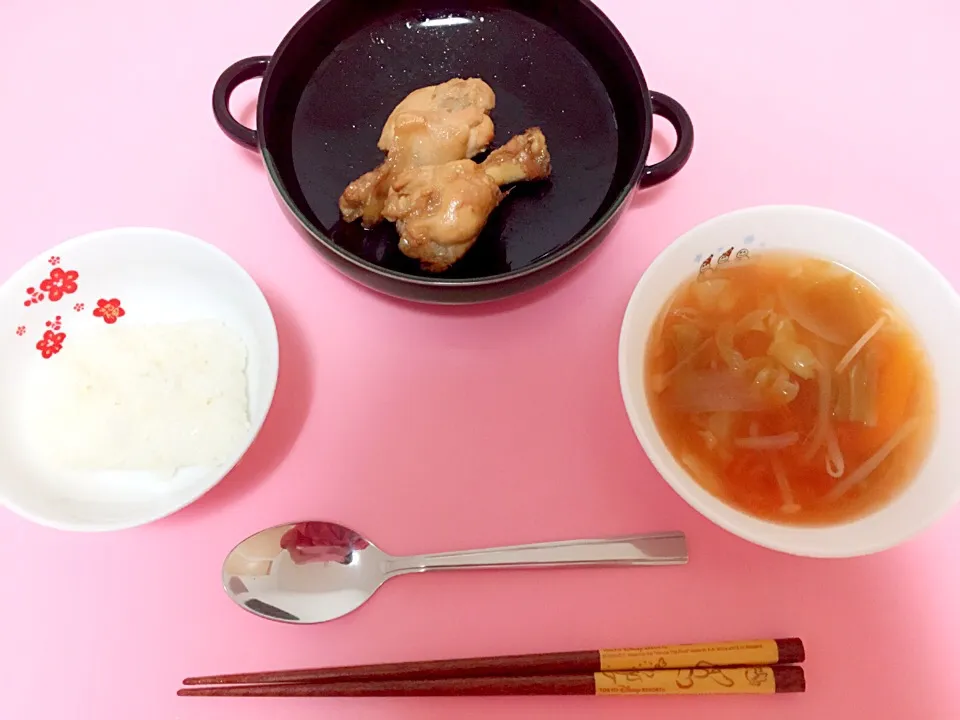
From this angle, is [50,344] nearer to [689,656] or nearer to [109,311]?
[109,311]

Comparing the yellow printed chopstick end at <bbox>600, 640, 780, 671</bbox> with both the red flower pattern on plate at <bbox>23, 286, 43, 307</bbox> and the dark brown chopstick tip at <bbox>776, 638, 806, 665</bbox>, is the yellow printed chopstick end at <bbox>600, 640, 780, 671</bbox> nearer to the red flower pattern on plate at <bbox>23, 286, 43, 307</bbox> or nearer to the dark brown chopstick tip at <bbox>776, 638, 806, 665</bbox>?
the dark brown chopstick tip at <bbox>776, 638, 806, 665</bbox>

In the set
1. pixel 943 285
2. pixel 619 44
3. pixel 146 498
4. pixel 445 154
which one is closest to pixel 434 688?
pixel 146 498


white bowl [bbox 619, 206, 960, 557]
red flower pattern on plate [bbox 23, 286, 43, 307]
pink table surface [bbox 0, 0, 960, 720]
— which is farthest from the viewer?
red flower pattern on plate [bbox 23, 286, 43, 307]

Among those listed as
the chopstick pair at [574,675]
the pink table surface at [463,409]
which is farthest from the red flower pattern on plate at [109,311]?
the chopstick pair at [574,675]

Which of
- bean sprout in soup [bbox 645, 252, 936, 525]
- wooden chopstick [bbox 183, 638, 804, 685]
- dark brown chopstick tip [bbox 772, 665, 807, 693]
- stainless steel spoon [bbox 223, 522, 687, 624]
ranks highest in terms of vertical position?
bean sprout in soup [bbox 645, 252, 936, 525]

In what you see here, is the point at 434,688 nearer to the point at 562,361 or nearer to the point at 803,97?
the point at 562,361

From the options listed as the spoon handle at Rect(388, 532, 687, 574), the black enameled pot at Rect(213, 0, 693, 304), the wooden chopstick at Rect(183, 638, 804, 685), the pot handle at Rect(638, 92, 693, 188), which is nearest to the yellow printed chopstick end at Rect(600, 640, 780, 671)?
the wooden chopstick at Rect(183, 638, 804, 685)

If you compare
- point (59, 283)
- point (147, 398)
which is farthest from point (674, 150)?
point (59, 283)
